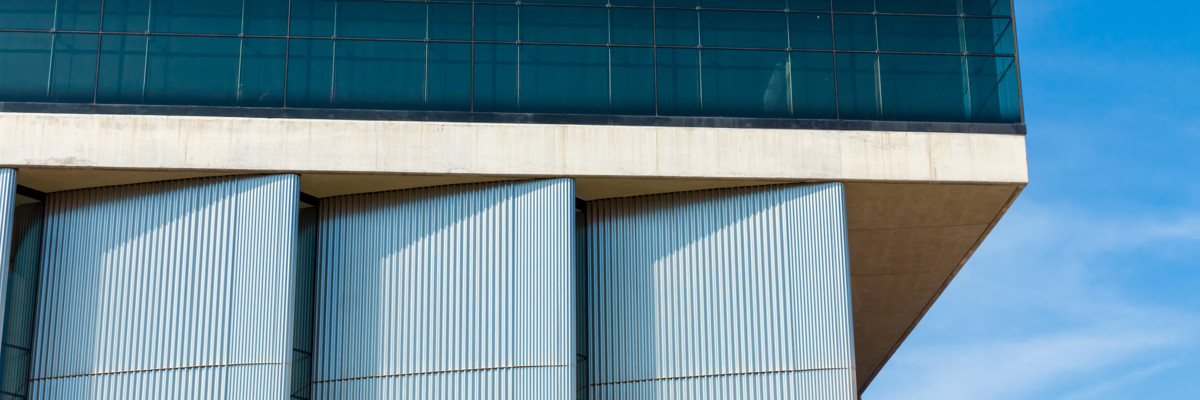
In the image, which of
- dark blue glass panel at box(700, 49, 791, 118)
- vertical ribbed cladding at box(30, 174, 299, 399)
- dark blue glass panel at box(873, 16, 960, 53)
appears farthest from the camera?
dark blue glass panel at box(873, 16, 960, 53)

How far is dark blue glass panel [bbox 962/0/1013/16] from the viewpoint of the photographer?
1130 inches

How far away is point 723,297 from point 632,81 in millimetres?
4385

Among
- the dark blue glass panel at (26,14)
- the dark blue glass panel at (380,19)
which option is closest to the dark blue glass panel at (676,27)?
the dark blue glass panel at (380,19)

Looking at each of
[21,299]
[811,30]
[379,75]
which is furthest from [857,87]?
[21,299]

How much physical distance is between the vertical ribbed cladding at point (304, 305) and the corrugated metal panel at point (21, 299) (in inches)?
181

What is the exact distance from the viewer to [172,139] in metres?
26.2

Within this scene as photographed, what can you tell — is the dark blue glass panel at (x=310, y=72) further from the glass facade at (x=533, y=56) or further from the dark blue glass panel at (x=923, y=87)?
the dark blue glass panel at (x=923, y=87)

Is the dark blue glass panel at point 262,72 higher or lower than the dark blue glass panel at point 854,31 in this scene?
lower

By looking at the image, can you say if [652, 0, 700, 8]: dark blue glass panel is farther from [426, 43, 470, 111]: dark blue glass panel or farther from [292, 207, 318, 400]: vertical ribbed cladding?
[292, 207, 318, 400]: vertical ribbed cladding

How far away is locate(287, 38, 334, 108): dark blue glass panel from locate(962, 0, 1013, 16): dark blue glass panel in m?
12.2

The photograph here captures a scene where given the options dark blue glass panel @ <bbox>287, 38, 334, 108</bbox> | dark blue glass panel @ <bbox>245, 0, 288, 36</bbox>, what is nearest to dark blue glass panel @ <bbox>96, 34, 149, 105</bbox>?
dark blue glass panel @ <bbox>245, 0, 288, 36</bbox>

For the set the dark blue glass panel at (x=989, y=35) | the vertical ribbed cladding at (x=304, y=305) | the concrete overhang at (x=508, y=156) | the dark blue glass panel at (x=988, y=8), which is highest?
the dark blue glass panel at (x=988, y=8)

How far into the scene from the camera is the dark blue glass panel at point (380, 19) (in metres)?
27.7

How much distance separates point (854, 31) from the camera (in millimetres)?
28438
